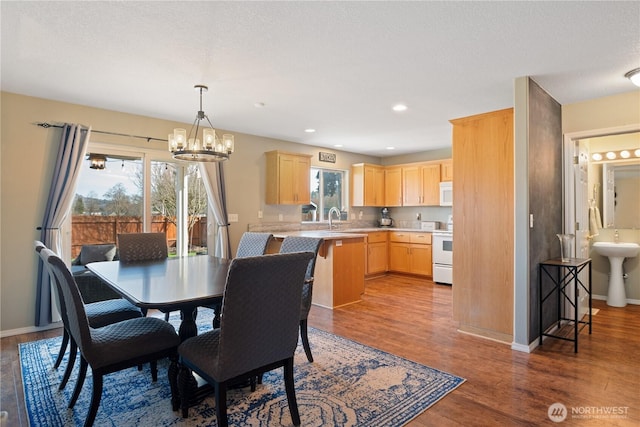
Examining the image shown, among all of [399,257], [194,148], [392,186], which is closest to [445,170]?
[392,186]

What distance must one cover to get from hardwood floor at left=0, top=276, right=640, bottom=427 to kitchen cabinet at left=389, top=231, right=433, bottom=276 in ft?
6.16

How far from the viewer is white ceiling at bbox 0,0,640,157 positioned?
2.10 m

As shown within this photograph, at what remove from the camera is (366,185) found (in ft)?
22.8

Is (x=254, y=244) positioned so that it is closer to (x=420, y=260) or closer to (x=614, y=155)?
(x=420, y=260)

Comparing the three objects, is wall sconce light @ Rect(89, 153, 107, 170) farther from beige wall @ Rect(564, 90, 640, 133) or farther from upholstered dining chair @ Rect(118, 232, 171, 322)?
beige wall @ Rect(564, 90, 640, 133)

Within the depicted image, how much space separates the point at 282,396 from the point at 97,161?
353cm

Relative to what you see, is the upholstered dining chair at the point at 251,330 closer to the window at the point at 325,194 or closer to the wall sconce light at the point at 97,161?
the wall sconce light at the point at 97,161

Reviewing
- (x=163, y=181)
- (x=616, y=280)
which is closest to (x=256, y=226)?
(x=163, y=181)

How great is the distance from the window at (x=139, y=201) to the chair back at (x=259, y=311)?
3.26 m

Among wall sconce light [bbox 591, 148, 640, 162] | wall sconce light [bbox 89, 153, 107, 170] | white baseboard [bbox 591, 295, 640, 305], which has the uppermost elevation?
wall sconce light [bbox 591, 148, 640, 162]

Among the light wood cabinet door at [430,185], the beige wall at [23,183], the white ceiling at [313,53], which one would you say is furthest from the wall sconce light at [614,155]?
the beige wall at [23,183]

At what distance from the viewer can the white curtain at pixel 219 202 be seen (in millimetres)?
4801

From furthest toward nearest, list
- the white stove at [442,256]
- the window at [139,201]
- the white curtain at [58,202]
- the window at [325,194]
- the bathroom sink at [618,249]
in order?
1. the window at [325,194]
2. the white stove at [442,256]
3. the bathroom sink at [618,249]
4. the window at [139,201]
5. the white curtain at [58,202]

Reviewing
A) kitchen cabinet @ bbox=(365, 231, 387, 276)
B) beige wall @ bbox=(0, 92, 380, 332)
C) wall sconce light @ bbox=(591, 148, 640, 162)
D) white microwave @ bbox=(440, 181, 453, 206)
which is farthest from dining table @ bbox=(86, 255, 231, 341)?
wall sconce light @ bbox=(591, 148, 640, 162)
